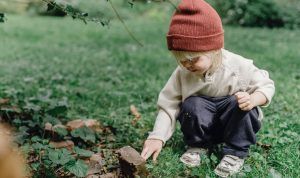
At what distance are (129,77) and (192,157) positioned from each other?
2.65 metres

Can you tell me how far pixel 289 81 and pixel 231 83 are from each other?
2386 mm

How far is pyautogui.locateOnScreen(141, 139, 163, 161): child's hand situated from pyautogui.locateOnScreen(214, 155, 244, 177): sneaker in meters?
0.38

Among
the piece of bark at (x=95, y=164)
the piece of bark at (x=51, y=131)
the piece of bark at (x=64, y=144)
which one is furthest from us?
the piece of bark at (x=51, y=131)

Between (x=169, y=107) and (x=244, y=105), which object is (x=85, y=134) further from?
(x=244, y=105)

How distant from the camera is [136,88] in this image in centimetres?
496

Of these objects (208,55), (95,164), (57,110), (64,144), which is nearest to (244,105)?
(208,55)

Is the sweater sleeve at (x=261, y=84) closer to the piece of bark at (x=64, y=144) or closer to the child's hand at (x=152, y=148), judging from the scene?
the child's hand at (x=152, y=148)

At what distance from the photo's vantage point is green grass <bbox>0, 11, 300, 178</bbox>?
3064mm

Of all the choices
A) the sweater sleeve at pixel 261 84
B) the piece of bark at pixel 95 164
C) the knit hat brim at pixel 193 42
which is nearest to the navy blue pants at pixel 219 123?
the sweater sleeve at pixel 261 84

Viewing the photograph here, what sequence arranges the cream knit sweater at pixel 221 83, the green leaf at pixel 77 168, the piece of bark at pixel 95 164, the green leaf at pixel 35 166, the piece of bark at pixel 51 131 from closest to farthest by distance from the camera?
the green leaf at pixel 77 168 → the green leaf at pixel 35 166 → the piece of bark at pixel 95 164 → the cream knit sweater at pixel 221 83 → the piece of bark at pixel 51 131

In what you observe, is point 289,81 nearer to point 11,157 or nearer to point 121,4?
point 11,157

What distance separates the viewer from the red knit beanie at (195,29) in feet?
9.09

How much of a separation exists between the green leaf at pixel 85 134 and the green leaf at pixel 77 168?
57 centimetres

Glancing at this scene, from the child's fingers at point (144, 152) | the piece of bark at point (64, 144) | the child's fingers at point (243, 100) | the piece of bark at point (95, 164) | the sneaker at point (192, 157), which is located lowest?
the piece of bark at point (64, 144)
